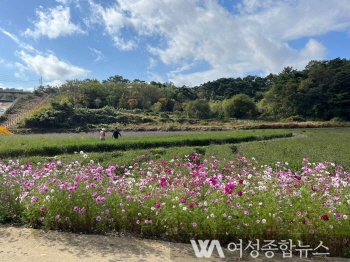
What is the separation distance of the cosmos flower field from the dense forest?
38659mm

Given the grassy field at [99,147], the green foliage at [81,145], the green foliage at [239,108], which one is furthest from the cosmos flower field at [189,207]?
A: the green foliage at [239,108]

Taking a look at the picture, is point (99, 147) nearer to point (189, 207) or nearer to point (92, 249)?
point (92, 249)

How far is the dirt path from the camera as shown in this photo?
3672 millimetres

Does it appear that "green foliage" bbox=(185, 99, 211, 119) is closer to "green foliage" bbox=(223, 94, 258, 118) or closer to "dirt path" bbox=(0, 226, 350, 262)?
"green foliage" bbox=(223, 94, 258, 118)

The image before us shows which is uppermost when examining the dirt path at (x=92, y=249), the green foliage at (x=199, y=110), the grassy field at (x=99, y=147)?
the green foliage at (x=199, y=110)

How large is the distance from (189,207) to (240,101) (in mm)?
55480

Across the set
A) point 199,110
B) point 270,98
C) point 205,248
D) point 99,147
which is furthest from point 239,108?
point 205,248

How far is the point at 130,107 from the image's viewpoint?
59.7 metres

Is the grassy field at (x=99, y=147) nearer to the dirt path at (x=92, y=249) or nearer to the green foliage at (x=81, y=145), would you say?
the green foliage at (x=81, y=145)

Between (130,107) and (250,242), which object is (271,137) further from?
(130,107)

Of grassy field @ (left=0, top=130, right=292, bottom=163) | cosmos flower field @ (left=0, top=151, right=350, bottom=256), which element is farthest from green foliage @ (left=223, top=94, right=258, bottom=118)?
cosmos flower field @ (left=0, top=151, right=350, bottom=256)

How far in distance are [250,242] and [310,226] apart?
0.81 meters

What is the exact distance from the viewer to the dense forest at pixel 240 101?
48.6 m

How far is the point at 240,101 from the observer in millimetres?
57781
